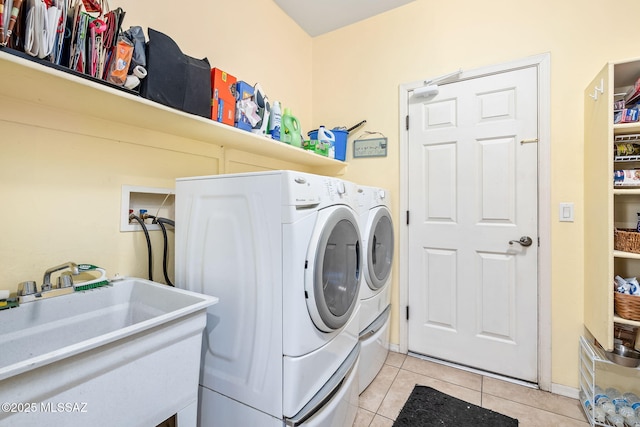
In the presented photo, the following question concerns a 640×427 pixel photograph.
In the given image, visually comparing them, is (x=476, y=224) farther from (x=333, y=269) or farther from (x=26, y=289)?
(x=26, y=289)

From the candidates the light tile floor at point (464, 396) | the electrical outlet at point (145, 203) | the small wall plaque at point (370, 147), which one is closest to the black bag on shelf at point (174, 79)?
the electrical outlet at point (145, 203)

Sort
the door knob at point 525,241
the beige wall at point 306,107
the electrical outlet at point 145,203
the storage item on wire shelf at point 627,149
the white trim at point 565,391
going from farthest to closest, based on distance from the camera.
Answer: the door knob at point 525,241, the white trim at point 565,391, the storage item on wire shelf at point 627,149, the electrical outlet at point 145,203, the beige wall at point 306,107

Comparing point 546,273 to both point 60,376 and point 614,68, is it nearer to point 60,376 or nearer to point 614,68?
point 614,68

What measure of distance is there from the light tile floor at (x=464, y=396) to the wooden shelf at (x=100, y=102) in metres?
1.74

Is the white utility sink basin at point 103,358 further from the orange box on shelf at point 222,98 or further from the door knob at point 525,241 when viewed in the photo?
the door knob at point 525,241

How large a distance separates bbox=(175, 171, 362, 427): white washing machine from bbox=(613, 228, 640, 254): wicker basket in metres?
1.48

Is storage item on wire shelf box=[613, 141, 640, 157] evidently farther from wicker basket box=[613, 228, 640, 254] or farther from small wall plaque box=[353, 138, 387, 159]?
small wall plaque box=[353, 138, 387, 159]

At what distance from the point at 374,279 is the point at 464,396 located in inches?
36.4

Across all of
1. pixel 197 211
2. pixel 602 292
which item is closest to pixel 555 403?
pixel 602 292

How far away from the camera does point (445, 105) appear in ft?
7.14

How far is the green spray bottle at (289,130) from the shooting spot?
192 cm

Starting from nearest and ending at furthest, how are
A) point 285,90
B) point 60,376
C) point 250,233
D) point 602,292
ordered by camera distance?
1. point 60,376
2. point 250,233
3. point 602,292
4. point 285,90

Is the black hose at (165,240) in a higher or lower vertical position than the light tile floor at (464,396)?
higher

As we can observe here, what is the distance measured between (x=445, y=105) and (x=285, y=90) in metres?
1.35
